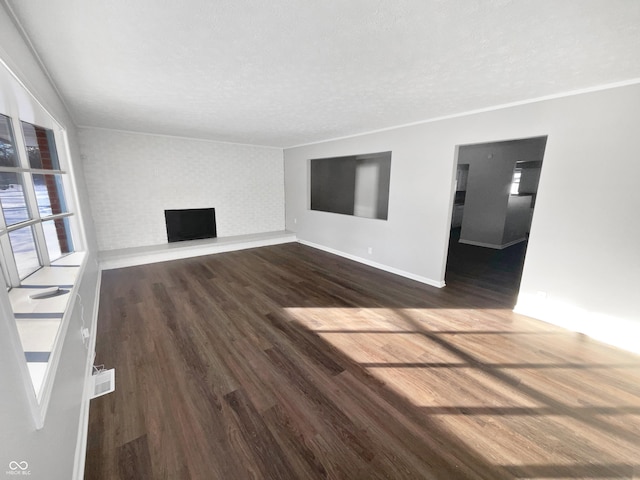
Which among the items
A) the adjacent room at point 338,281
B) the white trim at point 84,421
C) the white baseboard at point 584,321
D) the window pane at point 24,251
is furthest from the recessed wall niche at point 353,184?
the window pane at point 24,251

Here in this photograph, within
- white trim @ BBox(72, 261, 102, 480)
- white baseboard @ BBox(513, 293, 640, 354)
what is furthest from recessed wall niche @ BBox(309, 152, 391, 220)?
white trim @ BBox(72, 261, 102, 480)

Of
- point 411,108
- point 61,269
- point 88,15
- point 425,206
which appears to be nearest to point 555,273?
point 425,206

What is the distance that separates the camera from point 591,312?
257 centimetres

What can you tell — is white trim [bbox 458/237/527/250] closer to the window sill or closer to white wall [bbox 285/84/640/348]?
white wall [bbox 285/84/640/348]

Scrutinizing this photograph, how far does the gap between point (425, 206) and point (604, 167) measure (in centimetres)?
181

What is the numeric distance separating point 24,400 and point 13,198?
1.67 meters

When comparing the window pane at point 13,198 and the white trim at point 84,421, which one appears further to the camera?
the window pane at point 13,198

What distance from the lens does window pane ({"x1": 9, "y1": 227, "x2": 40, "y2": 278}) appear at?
72.5 inches

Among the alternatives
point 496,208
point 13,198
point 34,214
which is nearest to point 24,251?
point 34,214

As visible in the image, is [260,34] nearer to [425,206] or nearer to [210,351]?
[210,351]

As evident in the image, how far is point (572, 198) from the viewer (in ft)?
8.46

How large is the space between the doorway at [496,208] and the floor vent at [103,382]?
4.59m

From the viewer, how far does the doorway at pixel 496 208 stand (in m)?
5.04

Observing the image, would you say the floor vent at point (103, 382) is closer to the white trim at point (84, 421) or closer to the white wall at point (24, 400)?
the white trim at point (84, 421)
